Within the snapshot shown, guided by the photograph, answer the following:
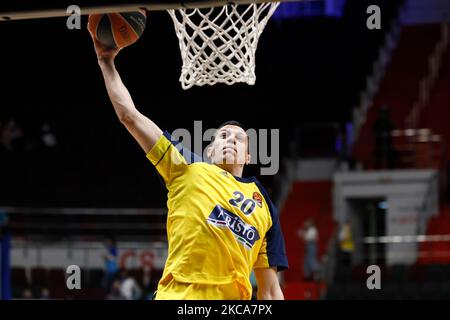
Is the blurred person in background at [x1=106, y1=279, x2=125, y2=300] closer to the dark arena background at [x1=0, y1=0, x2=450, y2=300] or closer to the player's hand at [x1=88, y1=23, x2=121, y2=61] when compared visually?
the dark arena background at [x1=0, y1=0, x2=450, y2=300]

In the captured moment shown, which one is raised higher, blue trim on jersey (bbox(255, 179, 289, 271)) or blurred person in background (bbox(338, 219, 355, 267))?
blue trim on jersey (bbox(255, 179, 289, 271))

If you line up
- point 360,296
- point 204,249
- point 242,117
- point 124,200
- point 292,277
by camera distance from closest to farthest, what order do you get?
1. point 204,249
2. point 360,296
3. point 292,277
4. point 124,200
5. point 242,117

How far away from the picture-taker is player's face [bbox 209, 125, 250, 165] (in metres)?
4.60

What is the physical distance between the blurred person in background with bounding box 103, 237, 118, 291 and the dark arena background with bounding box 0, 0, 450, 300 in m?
0.09

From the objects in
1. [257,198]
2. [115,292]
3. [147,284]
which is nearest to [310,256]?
[147,284]

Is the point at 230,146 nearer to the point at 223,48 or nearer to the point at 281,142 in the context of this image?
the point at 223,48

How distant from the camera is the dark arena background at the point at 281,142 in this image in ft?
45.6

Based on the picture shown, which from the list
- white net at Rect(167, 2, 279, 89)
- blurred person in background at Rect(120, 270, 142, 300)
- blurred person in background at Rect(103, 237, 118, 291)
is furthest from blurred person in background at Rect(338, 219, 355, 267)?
white net at Rect(167, 2, 279, 89)

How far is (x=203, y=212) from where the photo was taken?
4.36 metres

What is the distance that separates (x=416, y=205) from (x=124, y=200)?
4.97m

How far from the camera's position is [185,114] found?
56.9 ft

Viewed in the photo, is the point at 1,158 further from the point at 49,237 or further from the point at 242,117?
the point at 242,117

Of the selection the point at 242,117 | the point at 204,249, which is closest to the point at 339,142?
the point at 242,117

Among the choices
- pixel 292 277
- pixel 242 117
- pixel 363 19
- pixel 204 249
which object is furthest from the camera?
pixel 363 19
